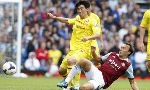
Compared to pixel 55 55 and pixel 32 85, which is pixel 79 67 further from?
pixel 55 55

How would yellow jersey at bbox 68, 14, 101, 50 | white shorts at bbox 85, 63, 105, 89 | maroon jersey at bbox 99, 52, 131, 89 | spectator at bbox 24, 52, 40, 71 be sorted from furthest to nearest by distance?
spectator at bbox 24, 52, 40, 71
yellow jersey at bbox 68, 14, 101, 50
maroon jersey at bbox 99, 52, 131, 89
white shorts at bbox 85, 63, 105, 89

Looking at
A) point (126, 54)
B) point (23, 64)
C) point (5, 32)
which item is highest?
point (126, 54)

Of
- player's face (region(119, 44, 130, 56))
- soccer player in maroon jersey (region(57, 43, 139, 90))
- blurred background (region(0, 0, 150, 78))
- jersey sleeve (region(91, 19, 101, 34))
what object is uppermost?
jersey sleeve (region(91, 19, 101, 34))

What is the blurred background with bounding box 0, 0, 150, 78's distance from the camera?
25953 millimetres

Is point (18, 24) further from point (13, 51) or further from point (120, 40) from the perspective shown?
point (120, 40)

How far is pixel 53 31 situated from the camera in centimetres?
2845

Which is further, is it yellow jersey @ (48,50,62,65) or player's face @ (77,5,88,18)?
yellow jersey @ (48,50,62,65)

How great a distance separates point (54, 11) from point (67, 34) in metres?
1.65

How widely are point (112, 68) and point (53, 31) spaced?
15.3 metres

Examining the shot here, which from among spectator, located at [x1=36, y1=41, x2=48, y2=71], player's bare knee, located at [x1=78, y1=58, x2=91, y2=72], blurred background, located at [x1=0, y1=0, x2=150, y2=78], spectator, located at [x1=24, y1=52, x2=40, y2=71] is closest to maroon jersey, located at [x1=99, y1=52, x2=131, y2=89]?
player's bare knee, located at [x1=78, y1=58, x2=91, y2=72]

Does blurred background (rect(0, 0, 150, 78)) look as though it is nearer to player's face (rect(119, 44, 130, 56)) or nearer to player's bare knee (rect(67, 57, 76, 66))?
player's bare knee (rect(67, 57, 76, 66))

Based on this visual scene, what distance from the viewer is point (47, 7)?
97.8 ft

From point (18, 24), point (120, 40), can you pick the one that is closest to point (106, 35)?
point (120, 40)

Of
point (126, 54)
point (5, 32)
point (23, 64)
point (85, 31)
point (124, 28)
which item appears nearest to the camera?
point (126, 54)
